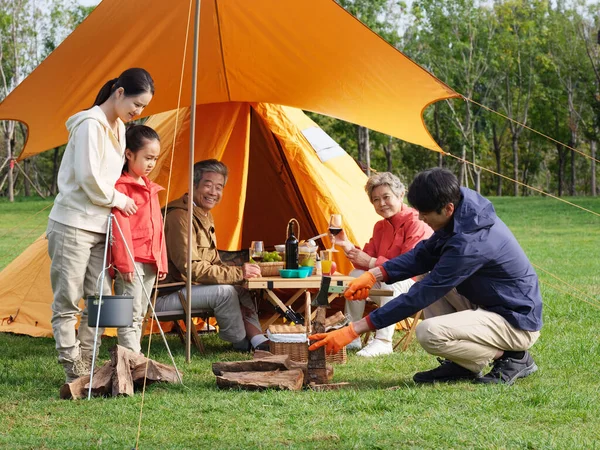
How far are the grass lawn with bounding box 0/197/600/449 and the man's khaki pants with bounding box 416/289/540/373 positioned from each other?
6.1 inches

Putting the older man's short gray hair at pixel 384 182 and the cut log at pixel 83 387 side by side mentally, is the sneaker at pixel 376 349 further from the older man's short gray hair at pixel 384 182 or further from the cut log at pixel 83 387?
the cut log at pixel 83 387

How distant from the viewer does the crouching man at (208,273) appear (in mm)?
5422

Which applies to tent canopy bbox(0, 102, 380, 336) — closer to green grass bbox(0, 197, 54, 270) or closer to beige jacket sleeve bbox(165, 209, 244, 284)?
beige jacket sleeve bbox(165, 209, 244, 284)

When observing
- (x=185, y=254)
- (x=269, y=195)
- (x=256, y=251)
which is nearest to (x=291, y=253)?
(x=256, y=251)

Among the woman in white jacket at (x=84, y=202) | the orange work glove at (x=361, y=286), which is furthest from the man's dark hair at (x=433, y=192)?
the woman in white jacket at (x=84, y=202)

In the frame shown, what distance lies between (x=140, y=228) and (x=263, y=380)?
1.02 meters

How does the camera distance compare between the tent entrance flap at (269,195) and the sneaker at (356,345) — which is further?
the tent entrance flap at (269,195)

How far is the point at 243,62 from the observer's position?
5.87 m

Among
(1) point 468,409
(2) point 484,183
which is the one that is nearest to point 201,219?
(1) point 468,409

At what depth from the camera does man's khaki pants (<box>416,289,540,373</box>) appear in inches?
163

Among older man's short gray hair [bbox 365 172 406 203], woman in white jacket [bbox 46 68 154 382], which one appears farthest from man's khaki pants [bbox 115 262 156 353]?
older man's short gray hair [bbox 365 172 406 203]

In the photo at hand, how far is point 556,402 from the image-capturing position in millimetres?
3832

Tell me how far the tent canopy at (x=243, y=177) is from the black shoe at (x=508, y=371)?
2.27m

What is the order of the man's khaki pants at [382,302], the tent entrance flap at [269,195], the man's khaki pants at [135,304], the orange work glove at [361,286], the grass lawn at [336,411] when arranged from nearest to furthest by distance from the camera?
1. the grass lawn at [336,411]
2. the orange work glove at [361,286]
3. the man's khaki pants at [135,304]
4. the man's khaki pants at [382,302]
5. the tent entrance flap at [269,195]
